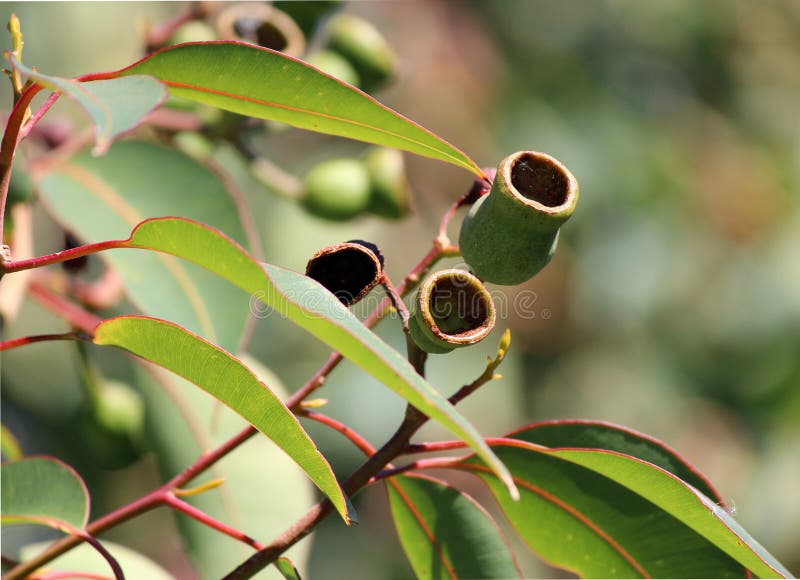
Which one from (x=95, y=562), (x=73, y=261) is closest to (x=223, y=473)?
(x=95, y=562)

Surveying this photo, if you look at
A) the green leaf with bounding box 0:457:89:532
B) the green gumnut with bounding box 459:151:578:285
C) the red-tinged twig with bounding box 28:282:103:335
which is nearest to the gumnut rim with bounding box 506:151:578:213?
the green gumnut with bounding box 459:151:578:285

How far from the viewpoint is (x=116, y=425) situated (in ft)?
5.69

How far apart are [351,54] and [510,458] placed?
1126 millimetres

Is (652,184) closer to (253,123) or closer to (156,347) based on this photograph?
(253,123)

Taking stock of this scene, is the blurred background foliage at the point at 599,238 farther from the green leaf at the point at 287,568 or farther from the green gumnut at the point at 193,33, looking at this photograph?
the green leaf at the point at 287,568

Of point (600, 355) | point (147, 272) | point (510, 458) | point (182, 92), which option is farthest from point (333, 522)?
point (182, 92)

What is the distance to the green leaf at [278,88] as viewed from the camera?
Answer: 2.74ft

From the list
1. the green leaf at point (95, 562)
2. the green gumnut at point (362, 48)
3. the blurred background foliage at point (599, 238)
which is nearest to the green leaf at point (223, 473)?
the green leaf at point (95, 562)

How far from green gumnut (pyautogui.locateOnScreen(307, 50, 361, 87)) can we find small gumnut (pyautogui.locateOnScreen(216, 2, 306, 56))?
0.08 metres

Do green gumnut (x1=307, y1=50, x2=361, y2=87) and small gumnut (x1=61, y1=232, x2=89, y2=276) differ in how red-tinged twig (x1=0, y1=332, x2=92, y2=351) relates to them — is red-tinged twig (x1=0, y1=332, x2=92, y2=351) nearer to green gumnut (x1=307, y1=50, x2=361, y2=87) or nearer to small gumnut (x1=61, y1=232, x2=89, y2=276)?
small gumnut (x1=61, y1=232, x2=89, y2=276)

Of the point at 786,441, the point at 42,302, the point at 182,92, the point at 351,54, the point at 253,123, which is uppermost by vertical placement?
the point at 786,441

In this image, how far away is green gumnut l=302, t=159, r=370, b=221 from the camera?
1858 millimetres

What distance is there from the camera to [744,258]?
390 cm

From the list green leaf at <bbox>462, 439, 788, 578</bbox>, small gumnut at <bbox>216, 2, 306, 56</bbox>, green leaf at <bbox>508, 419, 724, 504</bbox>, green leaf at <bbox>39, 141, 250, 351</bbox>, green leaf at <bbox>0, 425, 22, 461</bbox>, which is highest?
small gumnut at <bbox>216, 2, 306, 56</bbox>
